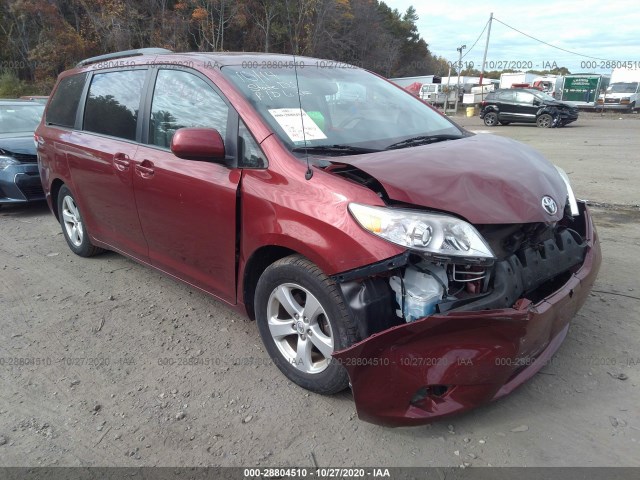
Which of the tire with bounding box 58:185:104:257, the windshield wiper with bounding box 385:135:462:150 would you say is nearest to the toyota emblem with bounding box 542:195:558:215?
the windshield wiper with bounding box 385:135:462:150

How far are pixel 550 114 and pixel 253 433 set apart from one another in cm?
2133

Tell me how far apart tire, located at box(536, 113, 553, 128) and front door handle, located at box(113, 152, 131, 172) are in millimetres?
20520

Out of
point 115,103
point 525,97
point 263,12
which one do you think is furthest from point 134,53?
point 263,12

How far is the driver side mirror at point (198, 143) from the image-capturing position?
8.41ft

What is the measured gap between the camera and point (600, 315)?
10.7 ft

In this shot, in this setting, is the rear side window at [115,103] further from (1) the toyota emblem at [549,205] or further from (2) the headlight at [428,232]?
(1) the toyota emblem at [549,205]

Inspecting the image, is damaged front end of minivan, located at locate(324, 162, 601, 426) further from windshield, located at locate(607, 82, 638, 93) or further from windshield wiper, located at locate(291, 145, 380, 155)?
windshield, located at locate(607, 82, 638, 93)

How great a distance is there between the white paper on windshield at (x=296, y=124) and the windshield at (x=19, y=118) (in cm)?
629

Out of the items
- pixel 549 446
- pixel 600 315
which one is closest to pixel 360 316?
pixel 549 446

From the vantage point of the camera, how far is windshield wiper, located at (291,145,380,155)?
8.57 ft

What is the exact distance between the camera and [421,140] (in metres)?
3.02

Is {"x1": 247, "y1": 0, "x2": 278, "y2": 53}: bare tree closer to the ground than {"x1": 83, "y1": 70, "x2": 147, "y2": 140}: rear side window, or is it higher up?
higher up

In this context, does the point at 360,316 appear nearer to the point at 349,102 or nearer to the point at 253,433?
the point at 253,433

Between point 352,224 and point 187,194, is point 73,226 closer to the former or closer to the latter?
point 187,194
